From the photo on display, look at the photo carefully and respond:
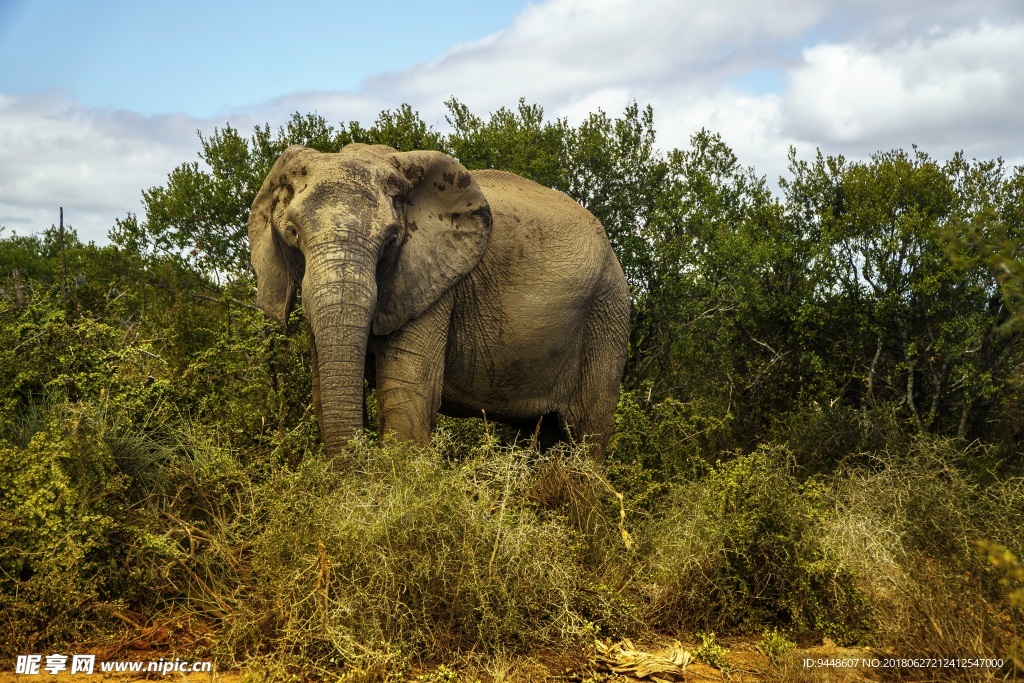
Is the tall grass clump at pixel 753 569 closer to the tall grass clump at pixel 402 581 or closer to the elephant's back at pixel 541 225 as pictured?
the tall grass clump at pixel 402 581

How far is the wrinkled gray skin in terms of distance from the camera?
7.07 metres

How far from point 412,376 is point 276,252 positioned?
1320 mm

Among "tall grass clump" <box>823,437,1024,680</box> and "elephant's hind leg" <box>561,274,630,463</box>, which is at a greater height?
"elephant's hind leg" <box>561,274,630,463</box>

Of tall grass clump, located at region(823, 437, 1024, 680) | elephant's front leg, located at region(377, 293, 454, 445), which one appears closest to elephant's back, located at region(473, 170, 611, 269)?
elephant's front leg, located at region(377, 293, 454, 445)

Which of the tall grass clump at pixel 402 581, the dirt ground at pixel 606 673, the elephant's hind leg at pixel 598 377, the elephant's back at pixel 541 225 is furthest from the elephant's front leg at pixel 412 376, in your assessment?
the dirt ground at pixel 606 673

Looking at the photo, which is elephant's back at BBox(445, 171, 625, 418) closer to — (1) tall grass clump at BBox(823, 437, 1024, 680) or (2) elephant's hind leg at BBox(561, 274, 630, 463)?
(2) elephant's hind leg at BBox(561, 274, 630, 463)

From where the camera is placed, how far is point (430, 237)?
7973mm

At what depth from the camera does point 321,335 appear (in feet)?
22.9

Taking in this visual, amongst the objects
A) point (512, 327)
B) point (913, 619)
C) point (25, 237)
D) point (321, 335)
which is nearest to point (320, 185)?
point (321, 335)

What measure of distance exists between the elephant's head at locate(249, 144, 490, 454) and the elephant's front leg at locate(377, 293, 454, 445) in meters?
0.15

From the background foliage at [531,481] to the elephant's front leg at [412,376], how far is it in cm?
35

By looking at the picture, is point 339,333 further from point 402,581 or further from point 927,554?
point 927,554

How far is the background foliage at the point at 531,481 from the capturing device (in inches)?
218

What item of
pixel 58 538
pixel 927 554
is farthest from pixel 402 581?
pixel 927 554
